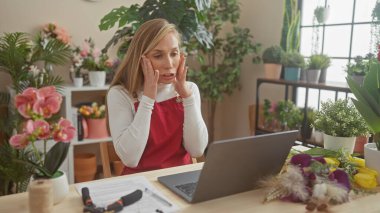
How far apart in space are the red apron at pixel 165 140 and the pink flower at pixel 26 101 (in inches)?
28.7

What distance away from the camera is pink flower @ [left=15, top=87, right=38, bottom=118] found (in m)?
0.76

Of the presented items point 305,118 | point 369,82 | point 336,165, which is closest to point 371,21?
point 305,118

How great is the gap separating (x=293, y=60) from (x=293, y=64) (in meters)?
0.03

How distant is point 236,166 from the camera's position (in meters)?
0.93

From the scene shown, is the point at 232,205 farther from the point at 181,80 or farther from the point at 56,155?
the point at 181,80

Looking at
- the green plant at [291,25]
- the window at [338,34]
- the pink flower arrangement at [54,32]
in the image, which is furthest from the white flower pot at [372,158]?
the pink flower arrangement at [54,32]

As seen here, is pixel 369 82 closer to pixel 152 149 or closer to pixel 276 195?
pixel 276 195

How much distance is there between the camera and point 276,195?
3.11 ft

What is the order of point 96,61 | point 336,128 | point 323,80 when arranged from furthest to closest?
point 96,61 → point 323,80 → point 336,128

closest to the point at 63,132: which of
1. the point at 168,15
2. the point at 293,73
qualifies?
the point at 168,15

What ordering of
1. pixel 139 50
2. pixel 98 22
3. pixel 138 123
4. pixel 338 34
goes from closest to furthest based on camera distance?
pixel 138 123 → pixel 139 50 → pixel 338 34 → pixel 98 22

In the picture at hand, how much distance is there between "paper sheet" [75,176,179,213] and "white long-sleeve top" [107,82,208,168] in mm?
271

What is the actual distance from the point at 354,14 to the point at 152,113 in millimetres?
1976

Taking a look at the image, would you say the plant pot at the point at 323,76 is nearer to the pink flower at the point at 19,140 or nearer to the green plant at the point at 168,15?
the green plant at the point at 168,15
